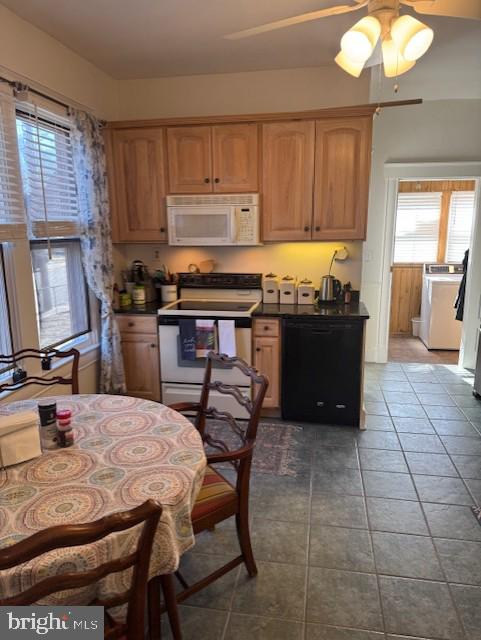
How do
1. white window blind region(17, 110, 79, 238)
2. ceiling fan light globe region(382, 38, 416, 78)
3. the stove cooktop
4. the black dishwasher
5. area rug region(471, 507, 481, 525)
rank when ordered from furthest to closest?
the stove cooktop, the black dishwasher, white window blind region(17, 110, 79, 238), area rug region(471, 507, 481, 525), ceiling fan light globe region(382, 38, 416, 78)

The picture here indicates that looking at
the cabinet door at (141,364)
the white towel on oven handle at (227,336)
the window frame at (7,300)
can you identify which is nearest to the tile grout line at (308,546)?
the white towel on oven handle at (227,336)

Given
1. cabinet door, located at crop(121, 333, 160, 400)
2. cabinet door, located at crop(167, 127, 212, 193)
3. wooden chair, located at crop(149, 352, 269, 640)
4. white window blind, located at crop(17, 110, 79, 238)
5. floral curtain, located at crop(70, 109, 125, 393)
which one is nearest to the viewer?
wooden chair, located at crop(149, 352, 269, 640)

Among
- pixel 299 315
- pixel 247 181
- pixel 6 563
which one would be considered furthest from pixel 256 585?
pixel 247 181

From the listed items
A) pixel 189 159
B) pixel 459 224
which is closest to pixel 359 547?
pixel 189 159

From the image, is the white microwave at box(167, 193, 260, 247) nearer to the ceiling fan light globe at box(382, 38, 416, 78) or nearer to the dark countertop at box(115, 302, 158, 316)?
the dark countertop at box(115, 302, 158, 316)

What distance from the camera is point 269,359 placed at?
348cm

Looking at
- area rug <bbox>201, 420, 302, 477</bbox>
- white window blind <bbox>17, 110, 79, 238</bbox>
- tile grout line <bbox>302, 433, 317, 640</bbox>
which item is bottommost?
tile grout line <bbox>302, 433, 317, 640</bbox>

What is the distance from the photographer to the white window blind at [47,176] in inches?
106

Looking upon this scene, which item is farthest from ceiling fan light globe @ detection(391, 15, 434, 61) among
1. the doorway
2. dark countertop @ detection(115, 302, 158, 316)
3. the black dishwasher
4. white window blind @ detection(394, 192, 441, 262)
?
white window blind @ detection(394, 192, 441, 262)

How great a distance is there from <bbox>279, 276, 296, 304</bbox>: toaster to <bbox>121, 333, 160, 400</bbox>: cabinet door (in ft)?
3.62

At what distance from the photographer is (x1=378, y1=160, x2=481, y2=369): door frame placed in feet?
14.9

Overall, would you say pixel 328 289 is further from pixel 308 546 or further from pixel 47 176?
pixel 47 176

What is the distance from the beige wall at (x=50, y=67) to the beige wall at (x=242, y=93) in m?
0.27

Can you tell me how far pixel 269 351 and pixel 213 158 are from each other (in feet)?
5.20
